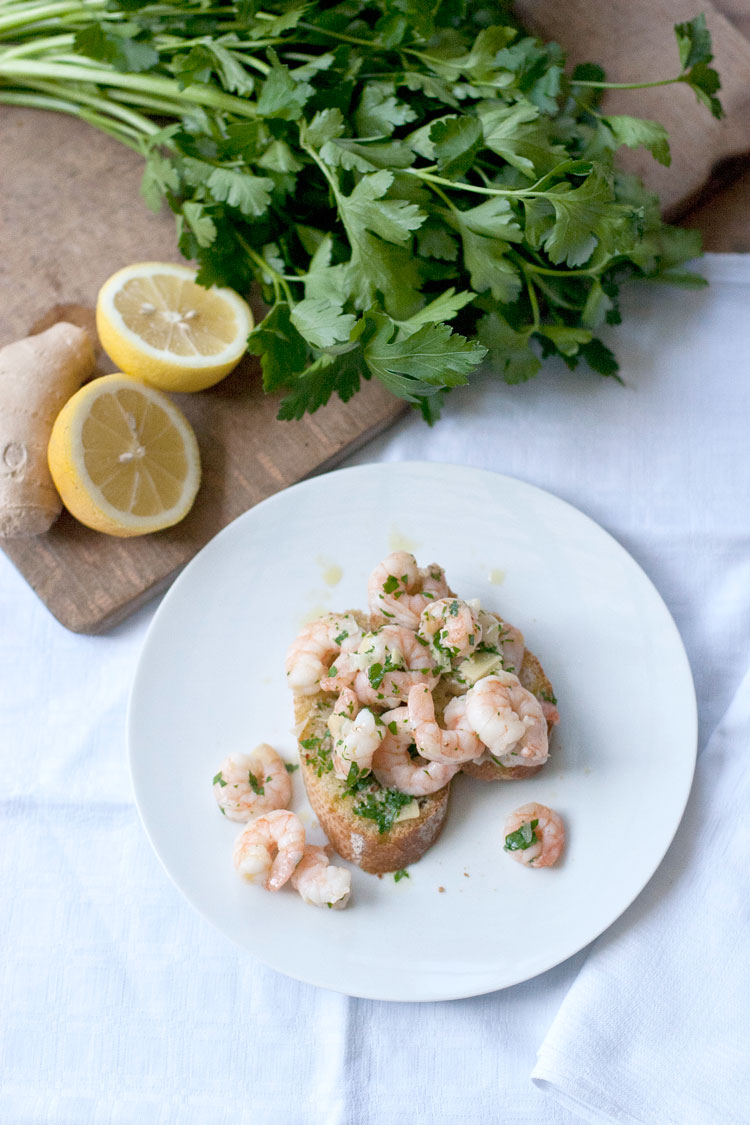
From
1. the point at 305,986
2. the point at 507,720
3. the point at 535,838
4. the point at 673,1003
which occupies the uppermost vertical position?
the point at 507,720

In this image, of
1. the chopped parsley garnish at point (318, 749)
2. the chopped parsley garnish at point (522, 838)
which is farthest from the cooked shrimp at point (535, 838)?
the chopped parsley garnish at point (318, 749)

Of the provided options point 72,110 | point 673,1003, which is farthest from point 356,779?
point 72,110

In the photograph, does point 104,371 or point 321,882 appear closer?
point 321,882

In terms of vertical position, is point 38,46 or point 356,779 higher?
point 38,46

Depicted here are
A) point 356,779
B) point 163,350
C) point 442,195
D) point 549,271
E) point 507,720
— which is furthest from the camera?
point 163,350

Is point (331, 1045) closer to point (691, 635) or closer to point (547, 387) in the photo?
point (691, 635)

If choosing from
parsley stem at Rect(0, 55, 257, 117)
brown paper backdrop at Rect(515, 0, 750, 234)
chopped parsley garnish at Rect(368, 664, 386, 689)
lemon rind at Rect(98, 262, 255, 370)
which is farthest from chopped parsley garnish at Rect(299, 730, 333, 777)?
brown paper backdrop at Rect(515, 0, 750, 234)

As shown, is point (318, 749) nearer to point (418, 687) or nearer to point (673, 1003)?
point (418, 687)

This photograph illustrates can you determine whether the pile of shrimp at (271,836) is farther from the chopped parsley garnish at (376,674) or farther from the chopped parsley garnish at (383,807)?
the chopped parsley garnish at (376,674)
